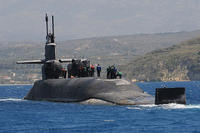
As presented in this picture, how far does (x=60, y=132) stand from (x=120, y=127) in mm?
4098

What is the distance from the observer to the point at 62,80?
186 ft

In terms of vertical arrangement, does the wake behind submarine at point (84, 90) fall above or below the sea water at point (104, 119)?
above

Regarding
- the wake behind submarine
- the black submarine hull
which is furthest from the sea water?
the black submarine hull

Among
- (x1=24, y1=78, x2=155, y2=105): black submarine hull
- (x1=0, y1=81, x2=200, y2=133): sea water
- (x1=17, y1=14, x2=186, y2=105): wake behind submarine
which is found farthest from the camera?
(x1=24, y1=78, x2=155, y2=105): black submarine hull

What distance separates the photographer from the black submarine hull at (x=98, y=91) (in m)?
46.5

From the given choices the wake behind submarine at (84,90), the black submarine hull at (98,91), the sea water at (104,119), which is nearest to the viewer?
the sea water at (104,119)

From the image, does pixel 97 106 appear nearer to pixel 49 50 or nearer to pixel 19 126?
pixel 19 126

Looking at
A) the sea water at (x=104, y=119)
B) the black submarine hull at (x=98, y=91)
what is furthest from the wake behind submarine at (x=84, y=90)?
the sea water at (x=104, y=119)

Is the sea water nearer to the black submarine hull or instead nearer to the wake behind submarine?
the wake behind submarine

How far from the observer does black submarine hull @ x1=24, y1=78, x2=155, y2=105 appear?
152ft

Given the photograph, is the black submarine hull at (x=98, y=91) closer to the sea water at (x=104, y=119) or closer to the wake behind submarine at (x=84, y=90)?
the wake behind submarine at (x=84, y=90)

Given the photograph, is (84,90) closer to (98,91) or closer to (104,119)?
(98,91)

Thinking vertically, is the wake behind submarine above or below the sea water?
above

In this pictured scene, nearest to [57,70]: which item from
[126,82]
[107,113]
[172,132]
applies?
[126,82]
